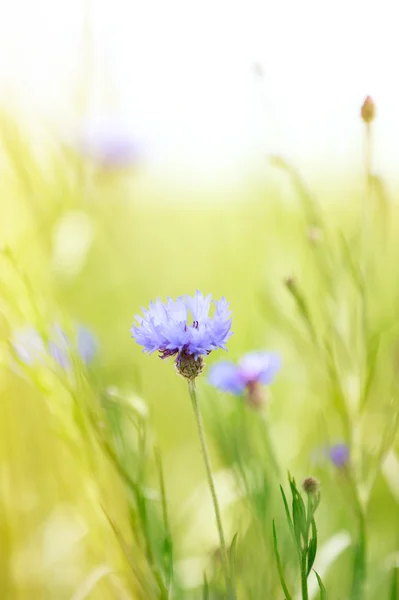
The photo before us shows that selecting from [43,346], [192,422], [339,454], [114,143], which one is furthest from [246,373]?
[114,143]

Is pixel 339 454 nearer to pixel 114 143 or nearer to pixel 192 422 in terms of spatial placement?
pixel 192 422

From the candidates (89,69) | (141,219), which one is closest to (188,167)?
(89,69)

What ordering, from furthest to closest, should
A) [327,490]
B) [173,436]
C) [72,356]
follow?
[173,436], [327,490], [72,356]

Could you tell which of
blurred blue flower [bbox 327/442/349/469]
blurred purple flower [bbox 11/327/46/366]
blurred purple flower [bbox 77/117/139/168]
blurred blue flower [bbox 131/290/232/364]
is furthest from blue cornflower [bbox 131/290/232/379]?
blurred purple flower [bbox 77/117/139/168]

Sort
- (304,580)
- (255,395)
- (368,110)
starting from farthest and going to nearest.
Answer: (255,395)
(368,110)
(304,580)

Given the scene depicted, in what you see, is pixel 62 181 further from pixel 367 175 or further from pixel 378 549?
pixel 378 549
